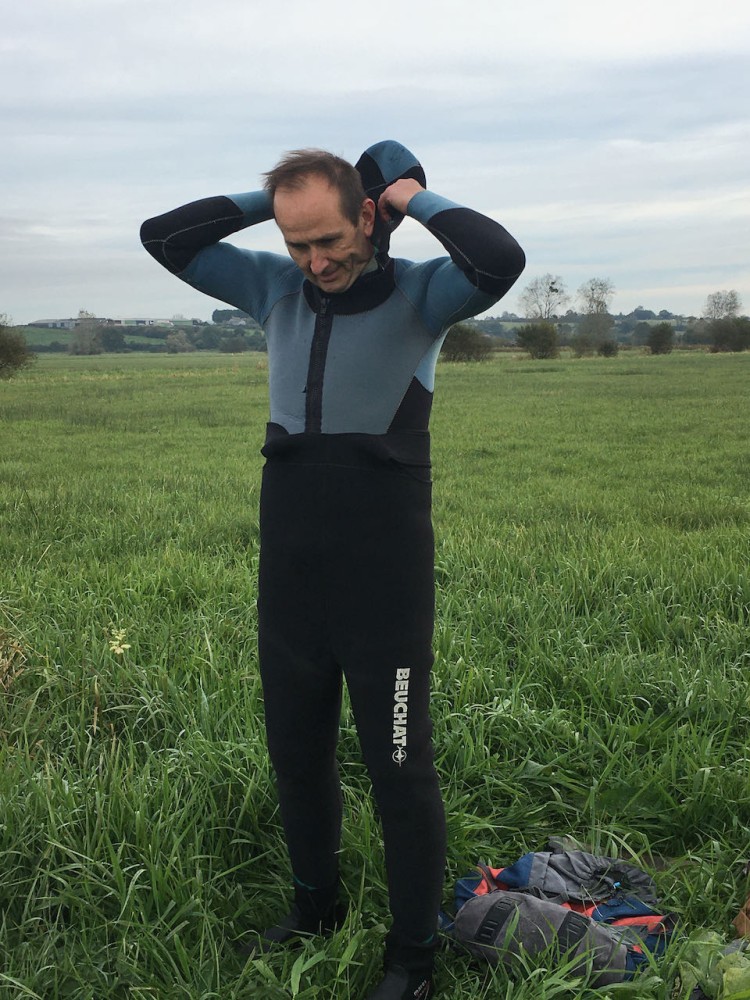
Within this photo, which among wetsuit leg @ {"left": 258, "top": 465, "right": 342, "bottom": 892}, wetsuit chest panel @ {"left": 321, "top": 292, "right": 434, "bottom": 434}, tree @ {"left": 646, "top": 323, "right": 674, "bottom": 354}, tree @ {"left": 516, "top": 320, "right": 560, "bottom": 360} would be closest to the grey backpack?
wetsuit leg @ {"left": 258, "top": 465, "right": 342, "bottom": 892}

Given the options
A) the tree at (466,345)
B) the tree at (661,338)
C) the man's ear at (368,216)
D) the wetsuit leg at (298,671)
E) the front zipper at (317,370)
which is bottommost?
the wetsuit leg at (298,671)

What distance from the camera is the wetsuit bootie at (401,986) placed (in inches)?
87.4

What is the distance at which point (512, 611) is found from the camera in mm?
4746

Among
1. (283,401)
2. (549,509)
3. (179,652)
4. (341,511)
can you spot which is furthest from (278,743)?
(549,509)

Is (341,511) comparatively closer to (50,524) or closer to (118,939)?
(118,939)

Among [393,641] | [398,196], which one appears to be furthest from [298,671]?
[398,196]

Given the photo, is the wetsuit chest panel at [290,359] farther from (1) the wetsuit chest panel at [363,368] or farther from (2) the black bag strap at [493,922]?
(2) the black bag strap at [493,922]

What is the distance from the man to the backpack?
237 millimetres

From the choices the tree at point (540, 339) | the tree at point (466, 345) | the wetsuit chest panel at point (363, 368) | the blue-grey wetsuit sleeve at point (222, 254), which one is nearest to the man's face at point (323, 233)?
the wetsuit chest panel at point (363, 368)

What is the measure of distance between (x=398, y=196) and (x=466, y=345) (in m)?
49.0

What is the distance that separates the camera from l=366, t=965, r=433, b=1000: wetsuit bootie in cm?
222

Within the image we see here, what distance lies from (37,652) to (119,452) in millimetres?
9168

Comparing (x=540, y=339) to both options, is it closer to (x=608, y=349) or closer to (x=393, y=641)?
(x=608, y=349)

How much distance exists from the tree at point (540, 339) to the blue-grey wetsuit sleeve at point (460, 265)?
5758cm
